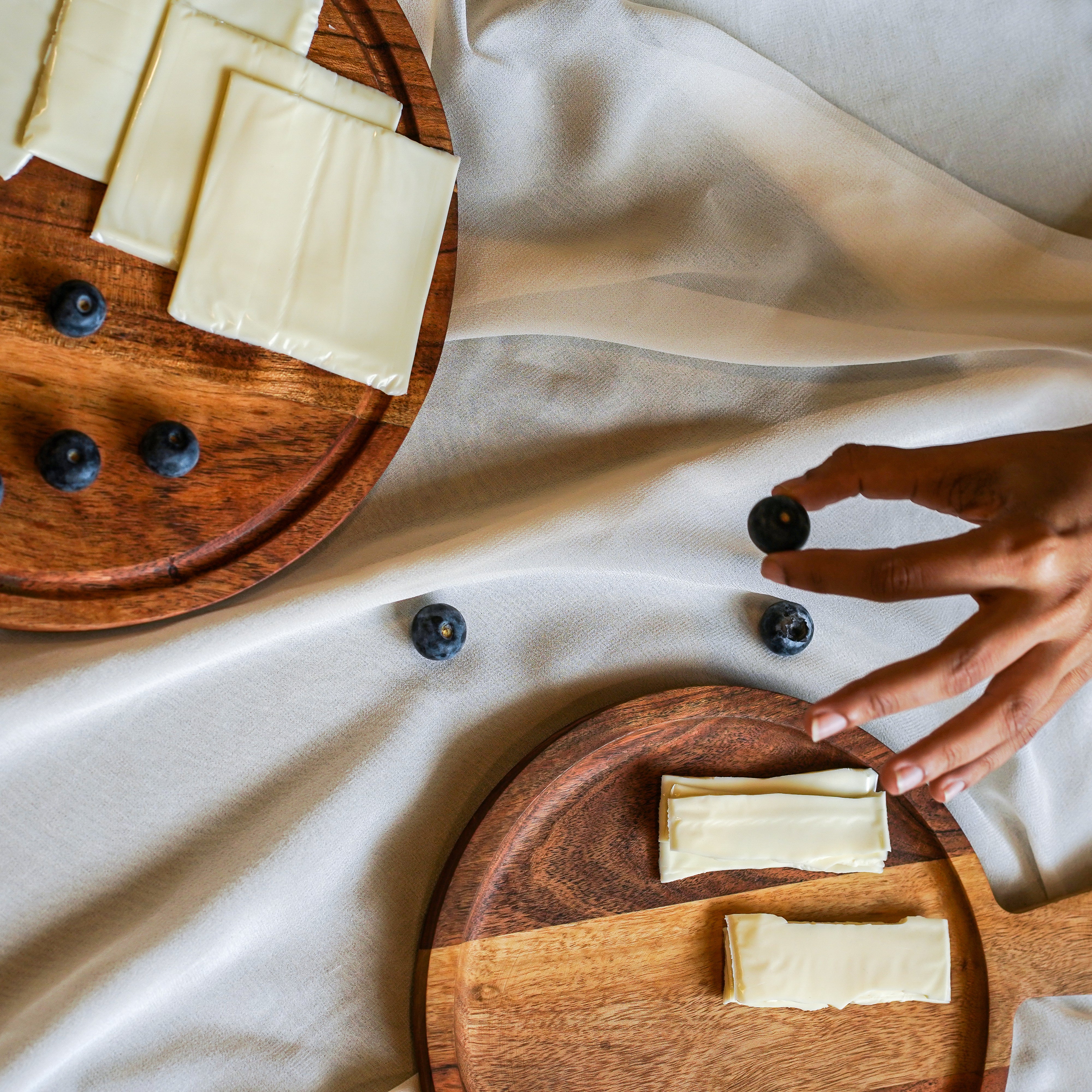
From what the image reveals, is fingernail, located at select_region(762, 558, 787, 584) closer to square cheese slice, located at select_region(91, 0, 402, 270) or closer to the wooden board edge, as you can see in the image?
the wooden board edge

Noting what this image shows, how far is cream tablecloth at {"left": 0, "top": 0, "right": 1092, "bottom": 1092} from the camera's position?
0.75 m

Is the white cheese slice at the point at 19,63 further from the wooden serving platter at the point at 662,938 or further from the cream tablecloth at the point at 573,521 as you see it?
the wooden serving platter at the point at 662,938

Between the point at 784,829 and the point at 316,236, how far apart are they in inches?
24.2

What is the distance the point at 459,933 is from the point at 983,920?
1.56 feet

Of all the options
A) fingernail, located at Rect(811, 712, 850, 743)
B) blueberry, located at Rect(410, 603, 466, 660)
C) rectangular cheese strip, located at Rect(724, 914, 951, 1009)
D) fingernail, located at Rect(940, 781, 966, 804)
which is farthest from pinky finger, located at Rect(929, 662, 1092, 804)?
blueberry, located at Rect(410, 603, 466, 660)

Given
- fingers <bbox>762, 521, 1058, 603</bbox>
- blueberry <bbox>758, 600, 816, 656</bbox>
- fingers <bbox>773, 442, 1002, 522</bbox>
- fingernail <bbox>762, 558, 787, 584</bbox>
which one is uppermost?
fingers <bbox>773, 442, 1002, 522</bbox>

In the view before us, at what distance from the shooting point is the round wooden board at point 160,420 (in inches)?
27.0

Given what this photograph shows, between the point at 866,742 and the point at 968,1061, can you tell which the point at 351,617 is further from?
the point at 968,1061

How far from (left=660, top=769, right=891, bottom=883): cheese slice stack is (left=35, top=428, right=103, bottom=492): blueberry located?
51 cm

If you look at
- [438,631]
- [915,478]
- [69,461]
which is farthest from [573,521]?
[69,461]

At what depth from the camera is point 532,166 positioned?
2.87ft

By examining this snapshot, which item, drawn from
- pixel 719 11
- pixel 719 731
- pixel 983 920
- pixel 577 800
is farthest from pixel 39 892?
pixel 719 11

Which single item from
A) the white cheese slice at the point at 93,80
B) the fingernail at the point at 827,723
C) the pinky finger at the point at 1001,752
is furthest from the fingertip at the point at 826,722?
the white cheese slice at the point at 93,80

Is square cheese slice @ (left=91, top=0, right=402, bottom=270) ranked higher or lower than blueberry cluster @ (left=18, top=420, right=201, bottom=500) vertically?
higher
